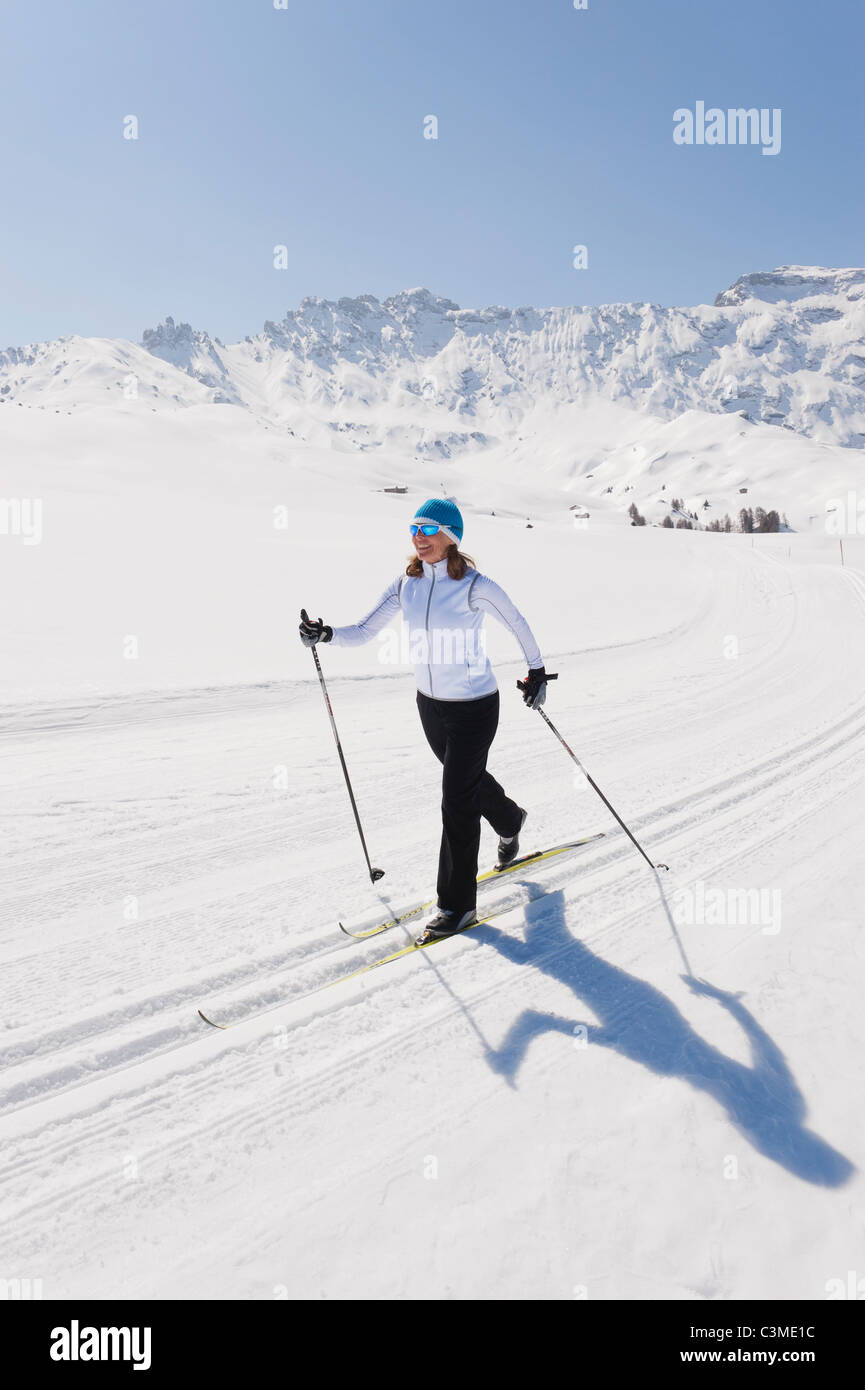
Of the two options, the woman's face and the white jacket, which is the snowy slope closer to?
the white jacket

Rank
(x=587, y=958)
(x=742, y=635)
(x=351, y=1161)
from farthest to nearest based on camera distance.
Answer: (x=742, y=635) < (x=587, y=958) < (x=351, y=1161)

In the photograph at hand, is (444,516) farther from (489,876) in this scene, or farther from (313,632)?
(489,876)

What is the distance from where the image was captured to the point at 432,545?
3.74 m

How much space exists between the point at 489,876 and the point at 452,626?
165 cm

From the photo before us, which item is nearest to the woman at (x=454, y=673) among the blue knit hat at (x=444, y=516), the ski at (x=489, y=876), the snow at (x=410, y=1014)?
the blue knit hat at (x=444, y=516)

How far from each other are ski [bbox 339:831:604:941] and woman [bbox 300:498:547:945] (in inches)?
7.2

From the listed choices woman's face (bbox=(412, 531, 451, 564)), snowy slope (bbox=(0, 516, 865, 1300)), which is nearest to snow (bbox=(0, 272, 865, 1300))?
snowy slope (bbox=(0, 516, 865, 1300))

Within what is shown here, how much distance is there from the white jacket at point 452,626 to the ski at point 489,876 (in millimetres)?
1208
